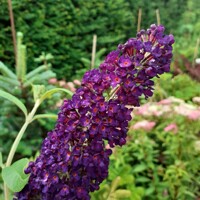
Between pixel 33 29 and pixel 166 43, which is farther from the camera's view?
pixel 33 29

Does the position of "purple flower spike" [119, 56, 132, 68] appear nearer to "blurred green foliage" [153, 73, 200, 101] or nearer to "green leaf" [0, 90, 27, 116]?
"green leaf" [0, 90, 27, 116]

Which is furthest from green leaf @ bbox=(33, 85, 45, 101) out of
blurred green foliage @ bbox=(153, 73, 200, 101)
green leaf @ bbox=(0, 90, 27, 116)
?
blurred green foliage @ bbox=(153, 73, 200, 101)

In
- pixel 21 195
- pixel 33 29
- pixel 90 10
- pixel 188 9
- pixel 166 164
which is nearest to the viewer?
pixel 21 195

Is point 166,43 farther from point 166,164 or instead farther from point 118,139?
point 166,164

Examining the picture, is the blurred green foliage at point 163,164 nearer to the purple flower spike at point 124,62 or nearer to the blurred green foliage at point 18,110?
the blurred green foliage at point 18,110

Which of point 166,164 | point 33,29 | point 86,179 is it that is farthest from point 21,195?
point 33,29

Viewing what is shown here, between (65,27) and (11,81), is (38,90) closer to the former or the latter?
(11,81)

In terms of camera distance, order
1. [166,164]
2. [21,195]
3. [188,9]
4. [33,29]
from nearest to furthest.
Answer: [21,195] → [166,164] → [33,29] → [188,9]
